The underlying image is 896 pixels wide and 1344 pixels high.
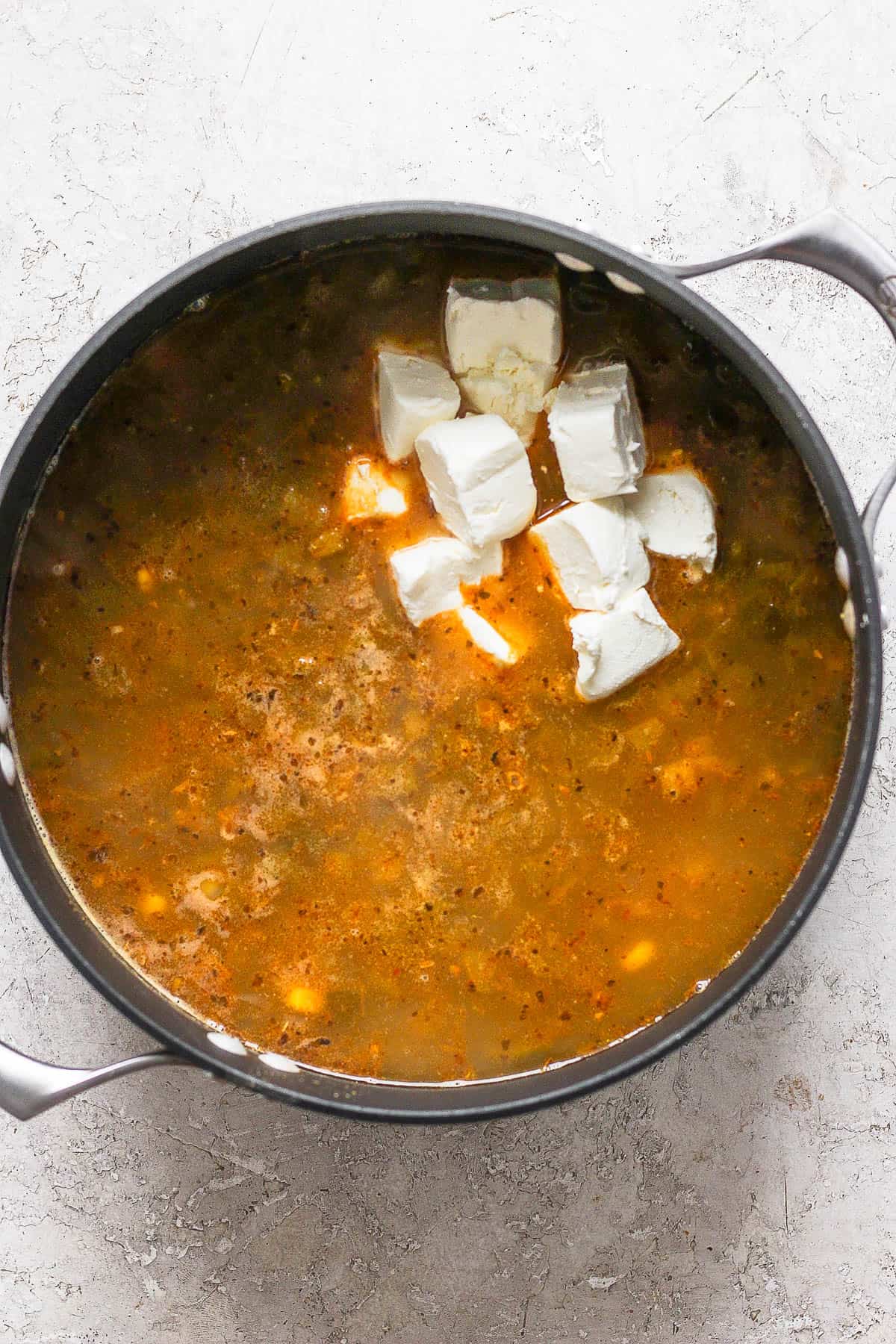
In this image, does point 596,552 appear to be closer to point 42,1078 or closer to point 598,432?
point 598,432

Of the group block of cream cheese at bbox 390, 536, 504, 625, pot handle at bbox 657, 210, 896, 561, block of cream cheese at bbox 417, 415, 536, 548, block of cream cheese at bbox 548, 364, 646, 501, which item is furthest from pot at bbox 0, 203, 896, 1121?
block of cream cheese at bbox 390, 536, 504, 625

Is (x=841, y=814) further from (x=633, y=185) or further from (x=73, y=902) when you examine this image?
(x=73, y=902)

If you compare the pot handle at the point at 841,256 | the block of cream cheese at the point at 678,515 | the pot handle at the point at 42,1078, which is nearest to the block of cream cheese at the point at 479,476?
the block of cream cheese at the point at 678,515

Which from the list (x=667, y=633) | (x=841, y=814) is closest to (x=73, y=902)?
(x=667, y=633)

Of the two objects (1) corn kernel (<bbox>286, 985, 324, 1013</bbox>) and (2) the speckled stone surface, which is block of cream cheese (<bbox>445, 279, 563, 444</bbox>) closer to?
(2) the speckled stone surface

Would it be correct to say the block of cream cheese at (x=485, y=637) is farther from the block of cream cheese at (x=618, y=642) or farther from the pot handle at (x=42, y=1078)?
the pot handle at (x=42, y=1078)

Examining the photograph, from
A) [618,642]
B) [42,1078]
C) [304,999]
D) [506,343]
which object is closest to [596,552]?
[618,642]
